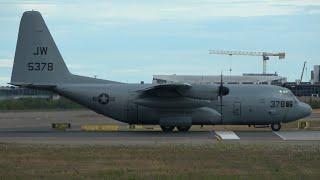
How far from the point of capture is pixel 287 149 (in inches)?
955

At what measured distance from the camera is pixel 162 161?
2019 centimetres

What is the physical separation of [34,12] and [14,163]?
20624mm

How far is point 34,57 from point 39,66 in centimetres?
65

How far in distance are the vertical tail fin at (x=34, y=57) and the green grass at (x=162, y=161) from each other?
1226 cm

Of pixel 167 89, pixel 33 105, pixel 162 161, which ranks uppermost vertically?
pixel 167 89

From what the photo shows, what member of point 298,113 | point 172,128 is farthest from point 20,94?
point 298,113

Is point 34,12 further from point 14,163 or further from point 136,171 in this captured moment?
point 136,171

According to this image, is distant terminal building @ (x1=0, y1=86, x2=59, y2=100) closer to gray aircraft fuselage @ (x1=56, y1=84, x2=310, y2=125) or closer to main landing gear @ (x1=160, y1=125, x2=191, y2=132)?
gray aircraft fuselage @ (x1=56, y1=84, x2=310, y2=125)

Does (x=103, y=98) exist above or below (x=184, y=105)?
above

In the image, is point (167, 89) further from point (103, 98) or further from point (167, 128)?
point (103, 98)

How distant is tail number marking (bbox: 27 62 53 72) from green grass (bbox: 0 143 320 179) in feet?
40.4

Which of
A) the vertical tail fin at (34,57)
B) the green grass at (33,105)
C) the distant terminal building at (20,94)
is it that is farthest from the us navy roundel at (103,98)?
the distant terminal building at (20,94)

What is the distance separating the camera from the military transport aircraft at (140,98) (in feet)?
124

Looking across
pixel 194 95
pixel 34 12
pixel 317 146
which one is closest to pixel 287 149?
pixel 317 146
